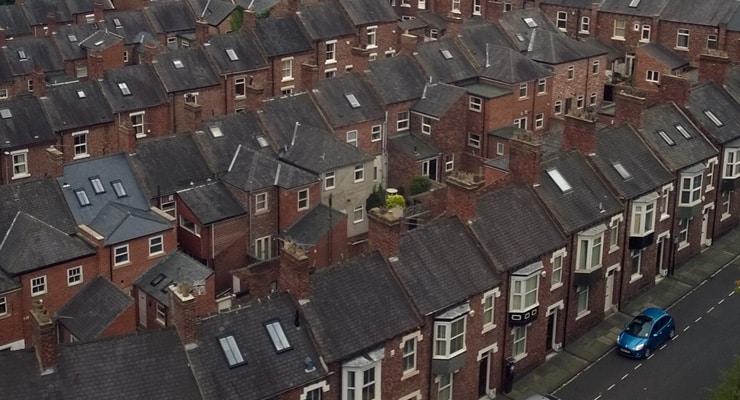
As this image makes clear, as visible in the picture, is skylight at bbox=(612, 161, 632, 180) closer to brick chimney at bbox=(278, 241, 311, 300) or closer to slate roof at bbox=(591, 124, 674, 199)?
slate roof at bbox=(591, 124, 674, 199)

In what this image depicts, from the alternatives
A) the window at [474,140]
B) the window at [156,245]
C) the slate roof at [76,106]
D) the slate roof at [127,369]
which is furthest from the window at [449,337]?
the slate roof at [76,106]

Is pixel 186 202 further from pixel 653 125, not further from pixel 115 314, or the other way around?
pixel 653 125

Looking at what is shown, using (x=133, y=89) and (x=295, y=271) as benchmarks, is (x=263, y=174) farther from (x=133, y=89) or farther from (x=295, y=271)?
(x=133, y=89)

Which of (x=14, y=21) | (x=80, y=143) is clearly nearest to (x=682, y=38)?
(x=80, y=143)

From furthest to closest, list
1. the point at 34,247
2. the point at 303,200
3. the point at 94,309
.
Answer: the point at 303,200 < the point at 34,247 < the point at 94,309

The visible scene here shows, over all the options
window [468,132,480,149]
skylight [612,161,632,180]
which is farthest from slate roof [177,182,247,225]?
skylight [612,161,632,180]

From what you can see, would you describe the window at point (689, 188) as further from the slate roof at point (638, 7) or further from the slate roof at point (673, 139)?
the slate roof at point (638, 7)
